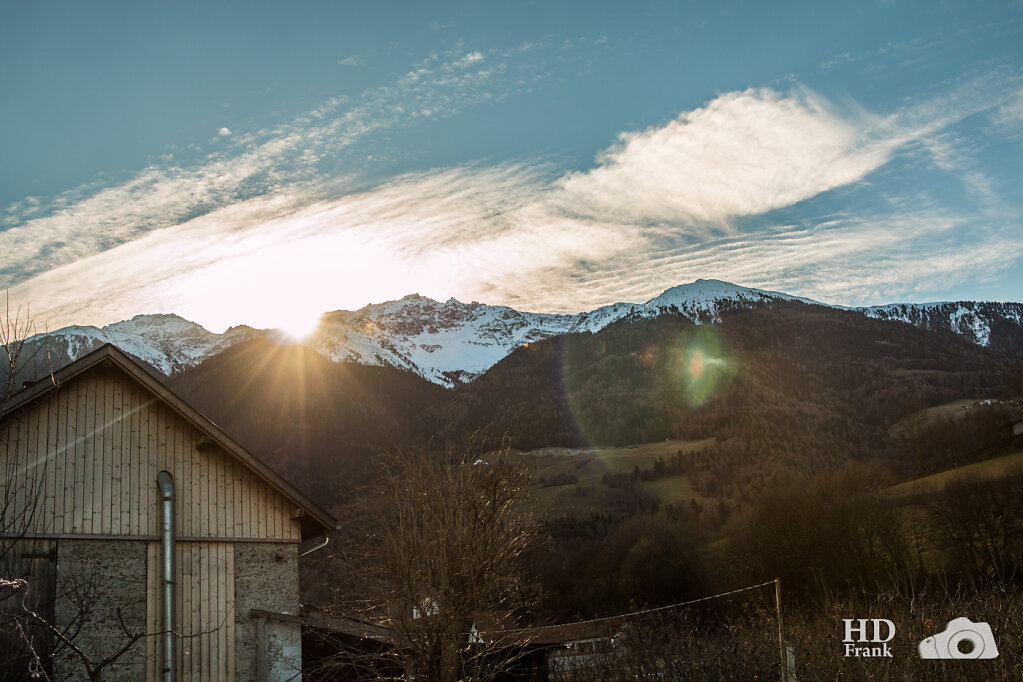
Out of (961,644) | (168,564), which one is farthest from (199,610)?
(961,644)

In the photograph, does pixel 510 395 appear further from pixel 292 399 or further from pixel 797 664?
pixel 797 664

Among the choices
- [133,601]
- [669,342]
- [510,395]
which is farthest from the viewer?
[669,342]

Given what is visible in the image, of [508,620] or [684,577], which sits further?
[684,577]

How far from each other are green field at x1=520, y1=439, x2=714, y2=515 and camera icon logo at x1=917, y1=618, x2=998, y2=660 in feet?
213

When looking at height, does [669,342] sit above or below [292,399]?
above

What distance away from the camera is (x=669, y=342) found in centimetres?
16125

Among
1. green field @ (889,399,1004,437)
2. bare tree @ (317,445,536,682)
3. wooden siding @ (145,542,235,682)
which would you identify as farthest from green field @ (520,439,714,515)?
wooden siding @ (145,542,235,682)

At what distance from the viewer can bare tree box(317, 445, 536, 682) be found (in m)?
13.2

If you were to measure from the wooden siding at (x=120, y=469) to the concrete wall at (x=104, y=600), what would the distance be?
0.31 m

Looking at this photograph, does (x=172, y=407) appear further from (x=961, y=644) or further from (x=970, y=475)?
(x=970, y=475)

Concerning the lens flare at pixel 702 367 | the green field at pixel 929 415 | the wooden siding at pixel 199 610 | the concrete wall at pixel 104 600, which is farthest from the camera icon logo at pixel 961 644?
the lens flare at pixel 702 367

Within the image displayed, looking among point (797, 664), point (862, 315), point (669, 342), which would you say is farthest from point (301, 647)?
point (862, 315)

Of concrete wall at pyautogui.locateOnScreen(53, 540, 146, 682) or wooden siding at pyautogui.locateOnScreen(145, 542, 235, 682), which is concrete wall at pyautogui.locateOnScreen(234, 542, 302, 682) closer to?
wooden siding at pyautogui.locateOnScreen(145, 542, 235, 682)

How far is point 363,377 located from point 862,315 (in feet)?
330
